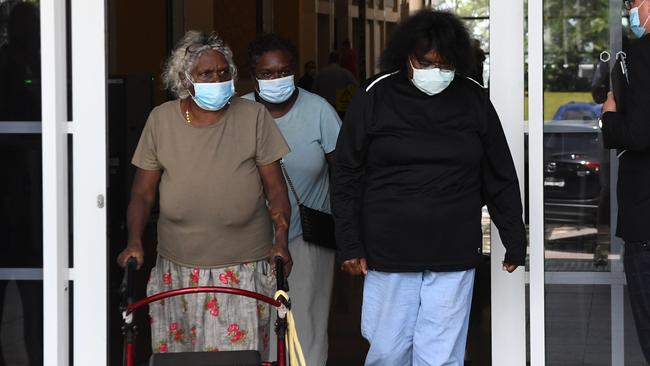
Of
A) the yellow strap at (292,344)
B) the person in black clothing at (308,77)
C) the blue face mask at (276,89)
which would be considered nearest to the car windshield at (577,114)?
the blue face mask at (276,89)

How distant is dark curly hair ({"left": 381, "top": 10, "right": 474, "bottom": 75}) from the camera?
4.41m

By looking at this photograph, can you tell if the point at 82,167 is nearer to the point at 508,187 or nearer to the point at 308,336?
the point at 308,336

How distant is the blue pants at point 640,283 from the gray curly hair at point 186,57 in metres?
1.58

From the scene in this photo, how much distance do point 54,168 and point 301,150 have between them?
3.38 feet

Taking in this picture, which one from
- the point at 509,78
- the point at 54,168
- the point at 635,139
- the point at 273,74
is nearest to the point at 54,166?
the point at 54,168

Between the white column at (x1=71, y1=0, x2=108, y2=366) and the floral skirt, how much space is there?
611 millimetres

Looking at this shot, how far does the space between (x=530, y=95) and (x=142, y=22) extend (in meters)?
4.64

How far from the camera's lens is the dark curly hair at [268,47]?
5.21 meters

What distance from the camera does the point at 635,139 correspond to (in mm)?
4227

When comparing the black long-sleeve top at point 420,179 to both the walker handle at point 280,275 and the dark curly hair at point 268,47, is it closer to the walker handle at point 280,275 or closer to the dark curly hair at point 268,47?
the walker handle at point 280,275

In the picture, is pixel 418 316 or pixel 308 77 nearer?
pixel 418 316

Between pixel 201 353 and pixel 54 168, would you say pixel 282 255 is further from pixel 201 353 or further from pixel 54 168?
pixel 54 168

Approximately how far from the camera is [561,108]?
16.1 ft

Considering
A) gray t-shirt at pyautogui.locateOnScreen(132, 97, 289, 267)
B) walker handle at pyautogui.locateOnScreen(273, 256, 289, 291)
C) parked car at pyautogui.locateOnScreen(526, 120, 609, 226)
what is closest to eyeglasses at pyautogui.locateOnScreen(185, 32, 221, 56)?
gray t-shirt at pyautogui.locateOnScreen(132, 97, 289, 267)
